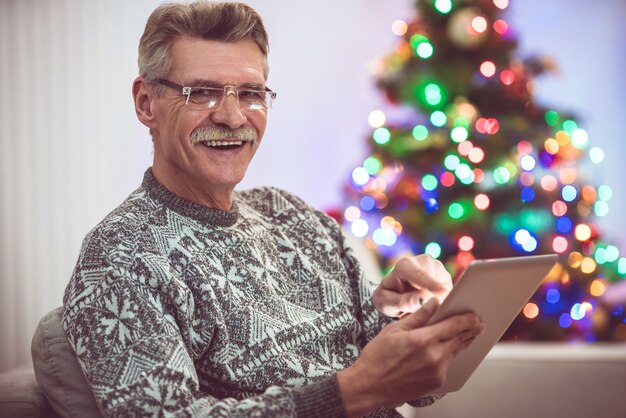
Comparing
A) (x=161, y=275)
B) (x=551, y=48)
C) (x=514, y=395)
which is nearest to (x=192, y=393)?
(x=161, y=275)

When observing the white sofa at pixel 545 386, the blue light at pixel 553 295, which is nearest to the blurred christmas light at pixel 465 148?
the blue light at pixel 553 295

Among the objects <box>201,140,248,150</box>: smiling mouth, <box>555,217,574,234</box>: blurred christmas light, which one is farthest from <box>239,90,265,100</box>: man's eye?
<box>555,217,574,234</box>: blurred christmas light

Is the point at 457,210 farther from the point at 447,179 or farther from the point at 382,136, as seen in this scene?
the point at 382,136

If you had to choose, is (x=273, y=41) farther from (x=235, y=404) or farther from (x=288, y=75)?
(x=235, y=404)

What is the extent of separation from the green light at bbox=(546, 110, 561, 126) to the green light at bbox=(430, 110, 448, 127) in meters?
0.51

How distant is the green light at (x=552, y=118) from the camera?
326cm

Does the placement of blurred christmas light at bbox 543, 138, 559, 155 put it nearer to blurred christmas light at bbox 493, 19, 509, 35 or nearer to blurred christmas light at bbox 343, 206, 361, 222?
blurred christmas light at bbox 493, 19, 509, 35

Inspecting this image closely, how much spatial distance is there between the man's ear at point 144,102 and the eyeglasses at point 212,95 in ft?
0.17

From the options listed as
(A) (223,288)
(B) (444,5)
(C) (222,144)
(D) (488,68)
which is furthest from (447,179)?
(A) (223,288)

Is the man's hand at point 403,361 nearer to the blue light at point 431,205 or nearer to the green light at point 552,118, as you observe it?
the blue light at point 431,205

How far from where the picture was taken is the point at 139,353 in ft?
3.63

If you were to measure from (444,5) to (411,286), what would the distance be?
6.75 feet

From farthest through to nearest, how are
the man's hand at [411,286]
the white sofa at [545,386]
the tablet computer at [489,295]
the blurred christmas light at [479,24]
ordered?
the blurred christmas light at [479,24] → the white sofa at [545,386] → the man's hand at [411,286] → the tablet computer at [489,295]

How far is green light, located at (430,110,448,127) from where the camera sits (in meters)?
3.19
